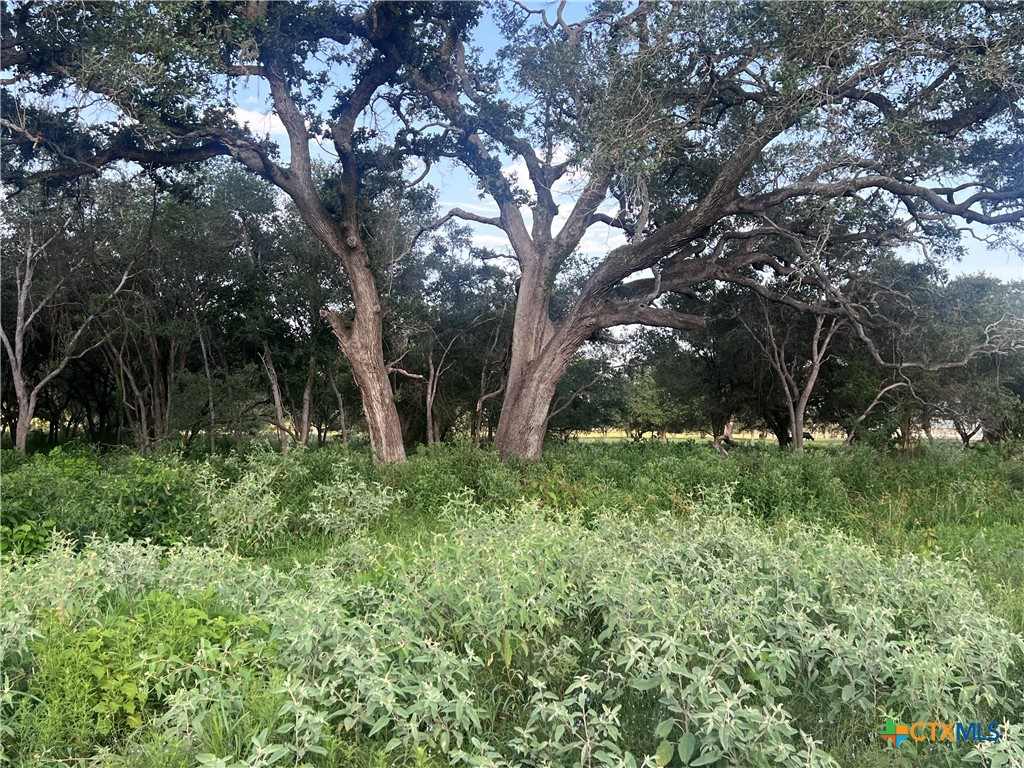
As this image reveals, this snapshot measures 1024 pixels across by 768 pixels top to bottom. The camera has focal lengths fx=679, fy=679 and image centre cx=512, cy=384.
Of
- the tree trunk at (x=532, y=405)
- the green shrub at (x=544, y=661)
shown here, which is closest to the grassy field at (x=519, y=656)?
the green shrub at (x=544, y=661)

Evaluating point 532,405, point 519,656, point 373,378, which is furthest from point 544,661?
point 373,378

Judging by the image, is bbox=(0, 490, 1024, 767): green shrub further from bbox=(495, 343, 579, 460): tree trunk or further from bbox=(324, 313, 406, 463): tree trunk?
bbox=(495, 343, 579, 460): tree trunk

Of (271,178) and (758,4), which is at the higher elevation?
(758,4)

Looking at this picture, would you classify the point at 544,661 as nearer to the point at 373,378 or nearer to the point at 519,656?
the point at 519,656

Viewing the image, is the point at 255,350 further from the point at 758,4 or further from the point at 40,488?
the point at 758,4

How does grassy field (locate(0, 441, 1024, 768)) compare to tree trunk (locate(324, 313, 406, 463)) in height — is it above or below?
below

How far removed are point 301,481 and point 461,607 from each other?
241 inches

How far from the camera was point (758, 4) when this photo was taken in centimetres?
1026

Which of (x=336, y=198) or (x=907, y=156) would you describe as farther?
(x=336, y=198)

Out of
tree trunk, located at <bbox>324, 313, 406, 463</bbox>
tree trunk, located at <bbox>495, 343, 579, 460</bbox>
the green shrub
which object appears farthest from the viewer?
tree trunk, located at <bbox>495, 343, 579, 460</bbox>

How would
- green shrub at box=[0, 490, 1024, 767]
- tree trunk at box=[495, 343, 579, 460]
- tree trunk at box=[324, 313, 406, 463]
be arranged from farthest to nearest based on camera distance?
A: tree trunk at box=[495, 343, 579, 460]
tree trunk at box=[324, 313, 406, 463]
green shrub at box=[0, 490, 1024, 767]

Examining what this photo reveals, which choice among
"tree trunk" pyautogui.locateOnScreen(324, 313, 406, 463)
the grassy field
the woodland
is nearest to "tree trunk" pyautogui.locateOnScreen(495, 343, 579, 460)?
the woodland

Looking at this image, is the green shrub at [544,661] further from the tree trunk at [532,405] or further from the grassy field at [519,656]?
the tree trunk at [532,405]

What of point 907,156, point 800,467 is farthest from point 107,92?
point 907,156
